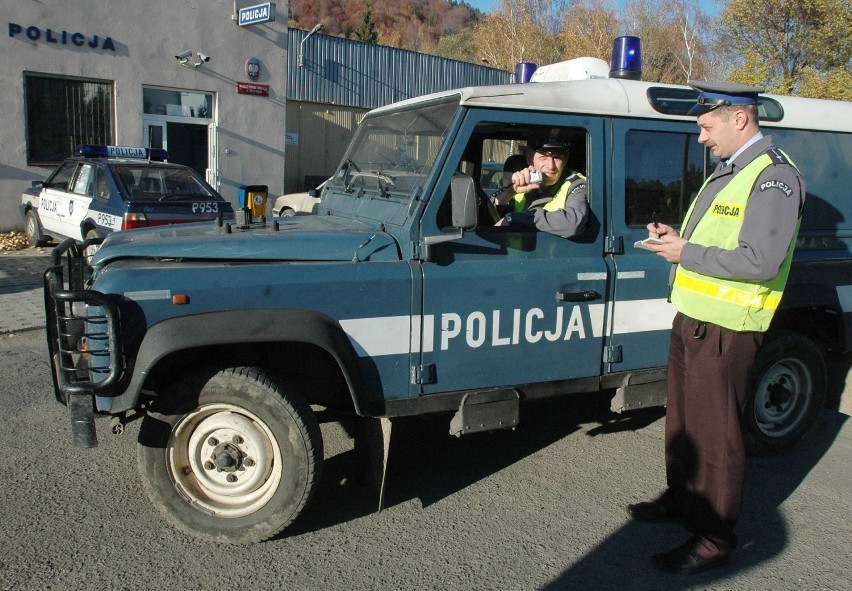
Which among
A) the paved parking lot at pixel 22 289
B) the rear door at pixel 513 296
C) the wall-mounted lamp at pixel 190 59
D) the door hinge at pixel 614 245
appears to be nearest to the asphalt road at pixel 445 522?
the rear door at pixel 513 296

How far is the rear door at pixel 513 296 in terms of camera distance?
3512 mm

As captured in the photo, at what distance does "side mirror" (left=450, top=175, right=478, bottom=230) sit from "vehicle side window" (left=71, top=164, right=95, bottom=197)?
8.00 metres

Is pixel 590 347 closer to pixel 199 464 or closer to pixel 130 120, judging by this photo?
pixel 199 464

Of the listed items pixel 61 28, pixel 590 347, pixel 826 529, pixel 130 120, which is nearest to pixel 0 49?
A: pixel 61 28

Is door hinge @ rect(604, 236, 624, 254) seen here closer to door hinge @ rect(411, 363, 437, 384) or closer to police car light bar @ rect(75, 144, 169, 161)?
door hinge @ rect(411, 363, 437, 384)

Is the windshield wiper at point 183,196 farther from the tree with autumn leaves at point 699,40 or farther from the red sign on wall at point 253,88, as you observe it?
the tree with autumn leaves at point 699,40

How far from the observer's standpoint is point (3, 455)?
4.27 metres

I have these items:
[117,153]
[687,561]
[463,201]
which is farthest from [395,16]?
[687,561]

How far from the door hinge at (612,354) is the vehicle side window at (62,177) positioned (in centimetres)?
902

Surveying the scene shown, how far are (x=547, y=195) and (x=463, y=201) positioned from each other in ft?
3.33

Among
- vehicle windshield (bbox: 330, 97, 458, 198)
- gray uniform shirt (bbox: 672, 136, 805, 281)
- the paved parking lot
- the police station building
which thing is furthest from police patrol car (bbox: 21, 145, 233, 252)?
gray uniform shirt (bbox: 672, 136, 805, 281)

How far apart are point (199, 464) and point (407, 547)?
3.40ft

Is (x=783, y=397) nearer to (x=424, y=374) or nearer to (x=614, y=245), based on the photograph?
(x=614, y=245)

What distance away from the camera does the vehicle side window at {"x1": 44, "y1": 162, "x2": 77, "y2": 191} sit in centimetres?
1061
